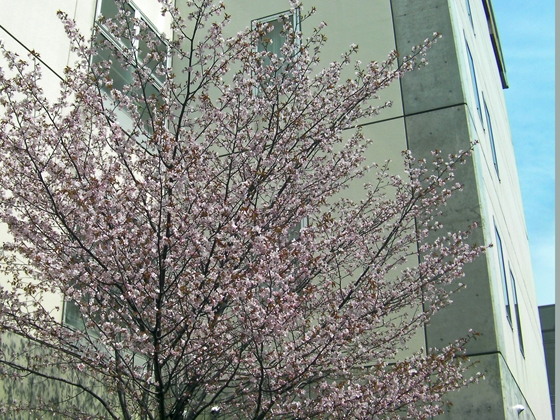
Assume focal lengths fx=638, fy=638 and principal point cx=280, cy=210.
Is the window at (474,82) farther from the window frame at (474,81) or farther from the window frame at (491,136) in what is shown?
the window frame at (491,136)

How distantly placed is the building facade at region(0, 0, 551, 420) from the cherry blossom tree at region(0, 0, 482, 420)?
54 cm

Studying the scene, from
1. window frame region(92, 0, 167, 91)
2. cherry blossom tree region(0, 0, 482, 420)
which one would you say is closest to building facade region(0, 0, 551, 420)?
window frame region(92, 0, 167, 91)

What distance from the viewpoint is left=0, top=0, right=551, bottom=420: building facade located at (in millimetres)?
7402

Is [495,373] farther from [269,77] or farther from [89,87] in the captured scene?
Result: [89,87]

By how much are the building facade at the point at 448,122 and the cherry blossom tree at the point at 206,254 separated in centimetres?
54

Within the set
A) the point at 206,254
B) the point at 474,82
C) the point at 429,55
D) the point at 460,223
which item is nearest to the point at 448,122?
the point at 429,55

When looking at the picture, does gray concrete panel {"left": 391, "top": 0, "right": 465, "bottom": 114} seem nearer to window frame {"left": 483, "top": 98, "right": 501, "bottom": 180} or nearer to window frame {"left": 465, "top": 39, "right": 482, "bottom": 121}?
window frame {"left": 465, "top": 39, "right": 482, "bottom": 121}

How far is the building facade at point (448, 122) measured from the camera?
24.3 feet

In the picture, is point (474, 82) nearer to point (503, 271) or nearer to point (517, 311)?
point (503, 271)

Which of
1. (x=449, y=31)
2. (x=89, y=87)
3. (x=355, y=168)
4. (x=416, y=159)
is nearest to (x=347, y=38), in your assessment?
(x=449, y=31)

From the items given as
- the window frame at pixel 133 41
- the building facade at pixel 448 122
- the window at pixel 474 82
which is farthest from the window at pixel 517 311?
the window frame at pixel 133 41

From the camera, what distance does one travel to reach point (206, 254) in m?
5.05

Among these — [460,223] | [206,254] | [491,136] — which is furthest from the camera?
[491,136]

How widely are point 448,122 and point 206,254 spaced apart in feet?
16.0
